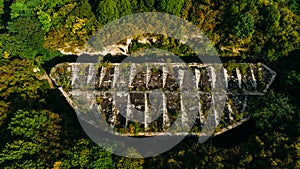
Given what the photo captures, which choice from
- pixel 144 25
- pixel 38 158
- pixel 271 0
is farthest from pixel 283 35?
pixel 38 158

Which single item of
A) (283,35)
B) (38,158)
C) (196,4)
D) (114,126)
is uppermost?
(196,4)

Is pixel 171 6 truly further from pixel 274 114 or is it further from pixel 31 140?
pixel 31 140

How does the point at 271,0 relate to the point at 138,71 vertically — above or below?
above

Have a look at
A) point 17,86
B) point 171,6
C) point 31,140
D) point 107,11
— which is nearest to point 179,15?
point 171,6

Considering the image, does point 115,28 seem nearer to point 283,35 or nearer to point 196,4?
point 196,4

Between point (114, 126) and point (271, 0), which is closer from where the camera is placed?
point (114, 126)

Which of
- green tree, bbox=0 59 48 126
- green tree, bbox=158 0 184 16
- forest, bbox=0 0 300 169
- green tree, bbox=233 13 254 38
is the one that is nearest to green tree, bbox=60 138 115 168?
forest, bbox=0 0 300 169

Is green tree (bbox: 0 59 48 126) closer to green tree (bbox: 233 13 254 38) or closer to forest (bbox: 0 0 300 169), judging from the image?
forest (bbox: 0 0 300 169)

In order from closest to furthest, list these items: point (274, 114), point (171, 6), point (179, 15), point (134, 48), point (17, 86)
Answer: point (274, 114), point (17, 86), point (171, 6), point (179, 15), point (134, 48)

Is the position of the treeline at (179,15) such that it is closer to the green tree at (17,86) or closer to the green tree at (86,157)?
the green tree at (17,86)
